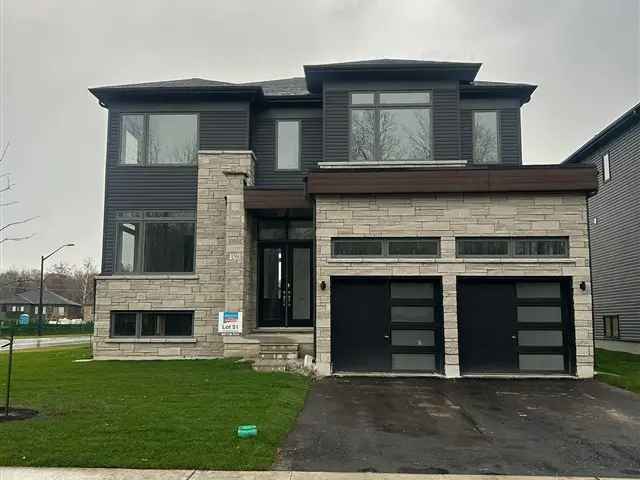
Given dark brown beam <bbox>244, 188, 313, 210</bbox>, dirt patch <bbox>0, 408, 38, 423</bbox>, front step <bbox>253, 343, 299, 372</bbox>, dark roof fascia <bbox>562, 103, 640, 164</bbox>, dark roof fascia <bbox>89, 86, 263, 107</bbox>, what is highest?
dark roof fascia <bbox>562, 103, 640, 164</bbox>

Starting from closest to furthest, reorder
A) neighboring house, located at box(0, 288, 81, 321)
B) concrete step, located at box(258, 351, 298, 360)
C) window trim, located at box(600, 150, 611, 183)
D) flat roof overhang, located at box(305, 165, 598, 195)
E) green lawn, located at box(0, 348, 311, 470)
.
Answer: green lawn, located at box(0, 348, 311, 470) → flat roof overhang, located at box(305, 165, 598, 195) → concrete step, located at box(258, 351, 298, 360) → window trim, located at box(600, 150, 611, 183) → neighboring house, located at box(0, 288, 81, 321)

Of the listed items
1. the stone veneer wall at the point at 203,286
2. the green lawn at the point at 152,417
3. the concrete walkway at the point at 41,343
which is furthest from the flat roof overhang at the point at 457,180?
the concrete walkway at the point at 41,343

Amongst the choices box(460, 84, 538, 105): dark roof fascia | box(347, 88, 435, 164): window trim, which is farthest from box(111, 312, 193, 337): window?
box(460, 84, 538, 105): dark roof fascia

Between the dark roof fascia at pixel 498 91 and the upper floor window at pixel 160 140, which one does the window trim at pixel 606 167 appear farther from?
the upper floor window at pixel 160 140

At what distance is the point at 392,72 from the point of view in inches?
596

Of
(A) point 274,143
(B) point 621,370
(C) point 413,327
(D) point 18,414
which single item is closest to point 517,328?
(C) point 413,327

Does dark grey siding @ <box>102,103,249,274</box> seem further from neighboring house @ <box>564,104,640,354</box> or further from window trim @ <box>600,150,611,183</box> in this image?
window trim @ <box>600,150,611,183</box>

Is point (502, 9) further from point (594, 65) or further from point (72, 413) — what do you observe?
point (72, 413)

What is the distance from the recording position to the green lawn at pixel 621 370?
1107 centimetres

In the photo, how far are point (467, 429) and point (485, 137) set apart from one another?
36.6 ft

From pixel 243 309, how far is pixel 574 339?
8.25 m

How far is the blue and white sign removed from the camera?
561 inches

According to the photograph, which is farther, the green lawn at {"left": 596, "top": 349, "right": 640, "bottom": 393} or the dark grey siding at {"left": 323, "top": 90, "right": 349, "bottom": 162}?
the dark grey siding at {"left": 323, "top": 90, "right": 349, "bottom": 162}

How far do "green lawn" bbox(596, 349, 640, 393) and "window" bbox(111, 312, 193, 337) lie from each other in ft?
35.5
